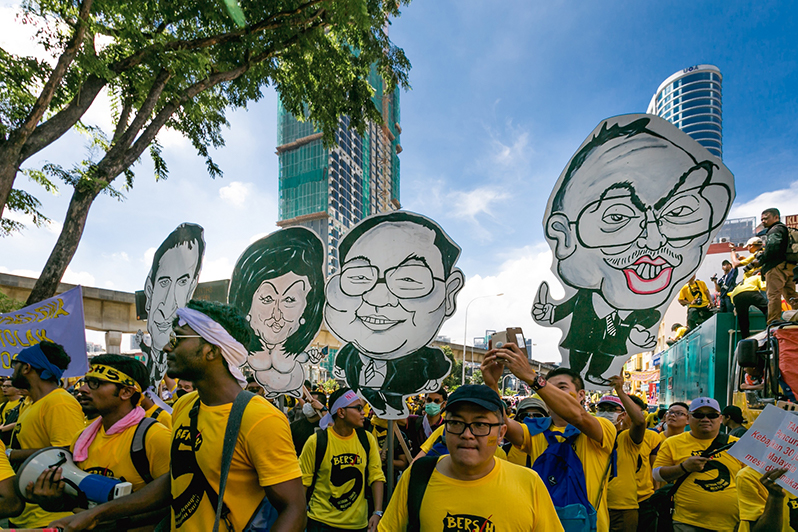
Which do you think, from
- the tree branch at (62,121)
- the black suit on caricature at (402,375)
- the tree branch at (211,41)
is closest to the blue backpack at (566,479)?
the black suit on caricature at (402,375)

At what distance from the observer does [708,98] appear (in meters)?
123

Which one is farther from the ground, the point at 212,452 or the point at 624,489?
the point at 212,452

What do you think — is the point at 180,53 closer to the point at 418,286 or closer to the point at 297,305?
the point at 297,305

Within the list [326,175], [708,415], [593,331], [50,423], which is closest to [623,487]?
[708,415]

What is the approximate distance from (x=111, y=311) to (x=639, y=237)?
20914 millimetres

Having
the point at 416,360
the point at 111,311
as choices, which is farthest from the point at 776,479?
the point at 111,311

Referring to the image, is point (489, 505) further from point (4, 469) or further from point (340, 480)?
point (4, 469)

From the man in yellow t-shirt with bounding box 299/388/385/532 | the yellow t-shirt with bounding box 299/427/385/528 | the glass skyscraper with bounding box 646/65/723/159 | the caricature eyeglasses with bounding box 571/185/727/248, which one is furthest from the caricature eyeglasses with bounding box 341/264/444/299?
the glass skyscraper with bounding box 646/65/723/159

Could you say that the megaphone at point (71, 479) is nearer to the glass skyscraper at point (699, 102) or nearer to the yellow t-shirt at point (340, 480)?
the yellow t-shirt at point (340, 480)

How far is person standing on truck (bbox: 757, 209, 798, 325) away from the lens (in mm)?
5840

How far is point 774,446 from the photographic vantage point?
7.67 feet

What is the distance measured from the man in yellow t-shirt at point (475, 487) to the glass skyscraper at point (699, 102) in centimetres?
14231

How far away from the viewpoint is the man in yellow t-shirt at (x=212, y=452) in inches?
77.8

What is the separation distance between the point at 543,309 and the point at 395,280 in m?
1.91
